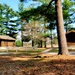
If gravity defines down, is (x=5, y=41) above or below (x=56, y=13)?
below

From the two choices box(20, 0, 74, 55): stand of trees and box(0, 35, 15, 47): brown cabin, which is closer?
box(20, 0, 74, 55): stand of trees

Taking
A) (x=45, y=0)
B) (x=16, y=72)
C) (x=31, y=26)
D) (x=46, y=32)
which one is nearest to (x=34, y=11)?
(x=45, y=0)

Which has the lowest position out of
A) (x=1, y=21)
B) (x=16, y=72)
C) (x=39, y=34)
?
(x=16, y=72)

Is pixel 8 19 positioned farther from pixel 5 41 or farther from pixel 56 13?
pixel 56 13

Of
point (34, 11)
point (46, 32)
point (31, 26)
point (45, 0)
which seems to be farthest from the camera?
point (46, 32)

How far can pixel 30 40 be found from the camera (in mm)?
65812

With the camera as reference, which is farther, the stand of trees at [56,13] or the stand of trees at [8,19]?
the stand of trees at [8,19]

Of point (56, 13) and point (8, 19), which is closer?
point (56, 13)

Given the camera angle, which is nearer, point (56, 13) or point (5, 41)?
point (56, 13)

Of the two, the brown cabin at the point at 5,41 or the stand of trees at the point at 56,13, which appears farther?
the brown cabin at the point at 5,41

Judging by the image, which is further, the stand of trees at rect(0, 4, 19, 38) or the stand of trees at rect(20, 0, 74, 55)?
the stand of trees at rect(0, 4, 19, 38)

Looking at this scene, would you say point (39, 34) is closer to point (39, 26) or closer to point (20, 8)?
point (39, 26)

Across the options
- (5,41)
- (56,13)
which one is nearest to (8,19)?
(5,41)

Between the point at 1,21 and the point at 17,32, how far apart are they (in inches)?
263
